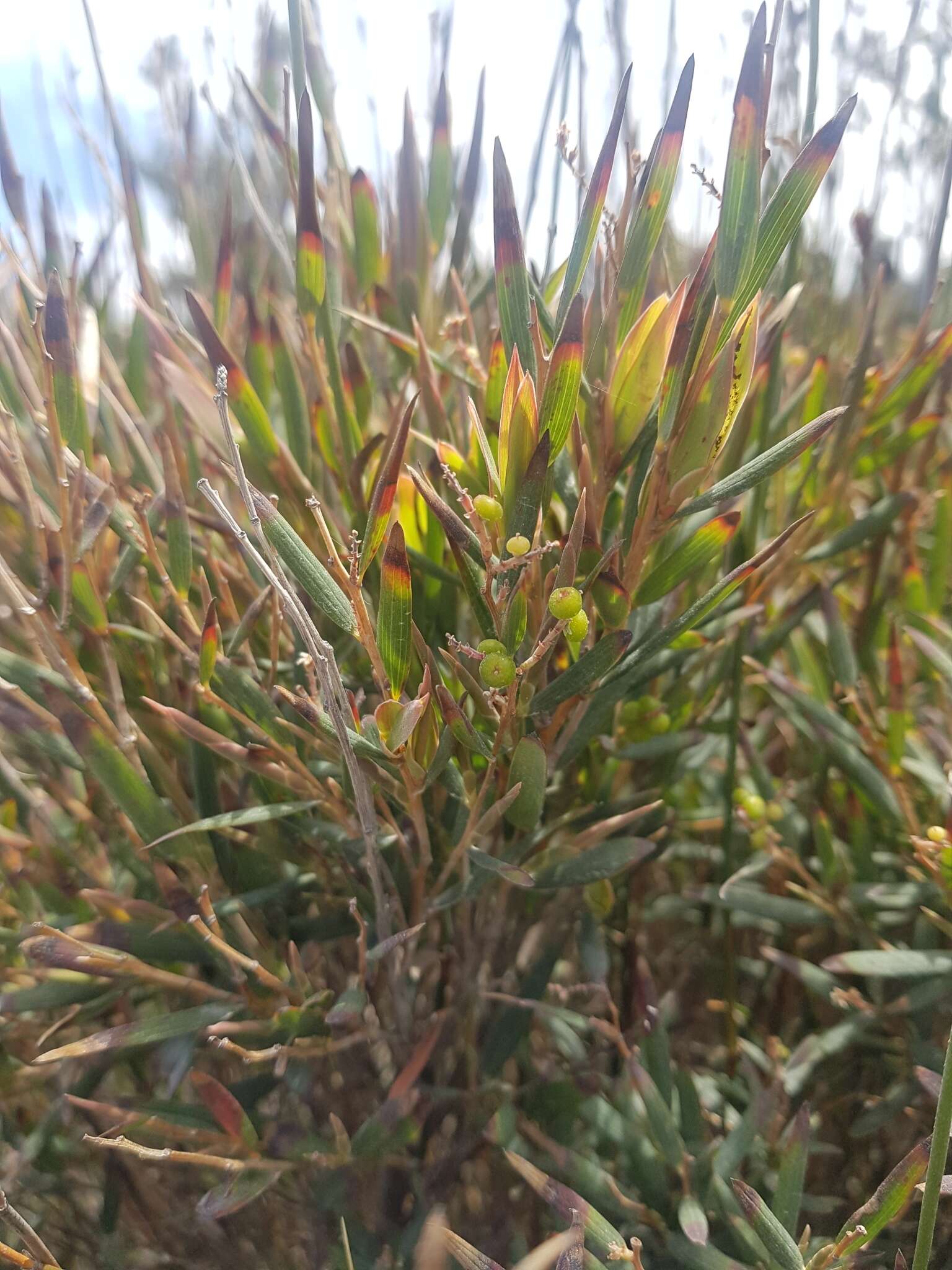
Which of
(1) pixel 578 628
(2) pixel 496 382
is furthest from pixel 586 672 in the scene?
(2) pixel 496 382

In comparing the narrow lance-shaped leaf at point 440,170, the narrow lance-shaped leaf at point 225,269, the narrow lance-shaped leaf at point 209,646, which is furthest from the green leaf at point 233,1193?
the narrow lance-shaped leaf at point 440,170

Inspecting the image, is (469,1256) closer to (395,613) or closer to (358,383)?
(395,613)

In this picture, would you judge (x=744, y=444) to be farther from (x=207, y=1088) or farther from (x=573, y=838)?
(x=207, y=1088)

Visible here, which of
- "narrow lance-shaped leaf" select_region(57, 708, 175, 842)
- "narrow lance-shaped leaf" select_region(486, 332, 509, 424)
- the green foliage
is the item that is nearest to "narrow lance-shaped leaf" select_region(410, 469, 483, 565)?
the green foliage

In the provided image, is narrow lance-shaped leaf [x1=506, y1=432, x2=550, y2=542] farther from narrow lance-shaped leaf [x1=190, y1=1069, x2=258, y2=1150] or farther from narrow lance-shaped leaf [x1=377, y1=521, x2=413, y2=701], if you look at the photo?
narrow lance-shaped leaf [x1=190, y1=1069, x2=258, y2=1150]

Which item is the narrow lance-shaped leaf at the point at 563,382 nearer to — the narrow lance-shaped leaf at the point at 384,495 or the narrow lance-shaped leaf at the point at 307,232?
the narrow lance-shaped leaf at the point at 384,495

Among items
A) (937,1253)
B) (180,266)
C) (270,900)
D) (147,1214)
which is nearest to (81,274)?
(180,266)
